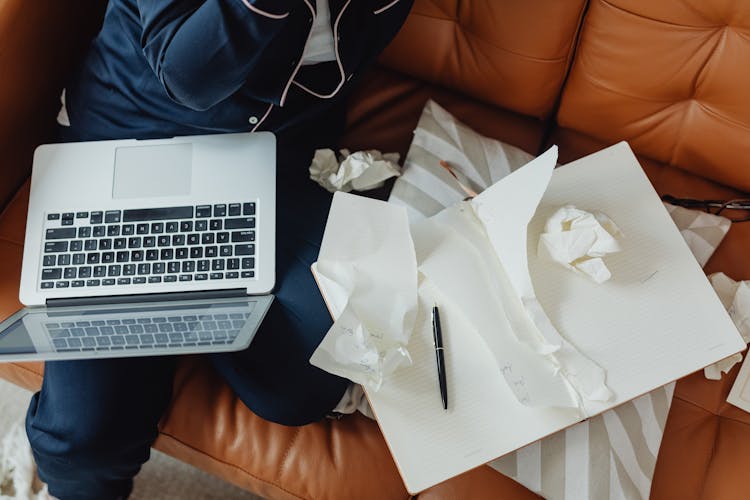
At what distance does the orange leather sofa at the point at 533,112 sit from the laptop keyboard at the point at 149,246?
15 cm

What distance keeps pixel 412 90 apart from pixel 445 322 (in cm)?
53

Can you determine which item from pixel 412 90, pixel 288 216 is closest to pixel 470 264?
pixel 288 216

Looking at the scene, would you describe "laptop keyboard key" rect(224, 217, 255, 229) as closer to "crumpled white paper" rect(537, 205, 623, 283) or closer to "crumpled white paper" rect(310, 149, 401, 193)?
"crumpled white paper" rect(310, 149, 401, 193)

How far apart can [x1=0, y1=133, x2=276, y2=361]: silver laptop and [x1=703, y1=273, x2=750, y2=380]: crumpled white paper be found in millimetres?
704

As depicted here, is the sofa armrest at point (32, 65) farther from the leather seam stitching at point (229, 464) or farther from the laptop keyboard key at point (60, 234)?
the leather seam stitching at point (229, 464)

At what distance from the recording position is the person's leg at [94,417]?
1.03m

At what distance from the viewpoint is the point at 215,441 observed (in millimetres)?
1119

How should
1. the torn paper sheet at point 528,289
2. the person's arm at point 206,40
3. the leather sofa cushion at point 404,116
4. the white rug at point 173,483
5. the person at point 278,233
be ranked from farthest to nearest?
1. the white rug at point 173,483
2. the leather sofa cushion at point 404,116
3. the person at point 278,233
4. the torn paper sheet at point 528,289
5. the person's arm at point 206,40

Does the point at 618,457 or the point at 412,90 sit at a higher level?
the point at 412,90

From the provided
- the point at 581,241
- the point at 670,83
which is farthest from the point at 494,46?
the point at 581,241

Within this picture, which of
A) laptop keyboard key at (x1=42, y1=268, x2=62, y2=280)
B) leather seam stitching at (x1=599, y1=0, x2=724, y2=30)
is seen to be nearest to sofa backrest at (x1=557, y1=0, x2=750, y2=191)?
leather seam stitching at (x1=599, y1=0, x2=724, y2=30)

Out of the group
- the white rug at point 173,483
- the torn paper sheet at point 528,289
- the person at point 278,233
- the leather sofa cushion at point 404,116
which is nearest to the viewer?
the torn paper sheet at point 528,289

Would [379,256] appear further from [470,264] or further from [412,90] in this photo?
[412,90]

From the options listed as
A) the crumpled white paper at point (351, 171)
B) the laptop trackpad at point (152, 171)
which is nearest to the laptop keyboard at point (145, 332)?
the laptop trackpad at point (152, 171)
